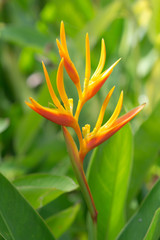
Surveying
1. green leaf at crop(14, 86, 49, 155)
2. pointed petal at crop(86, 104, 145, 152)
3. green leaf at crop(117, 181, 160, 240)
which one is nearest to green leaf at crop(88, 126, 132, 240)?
green leaf at crop(117, 181, 160, 240)

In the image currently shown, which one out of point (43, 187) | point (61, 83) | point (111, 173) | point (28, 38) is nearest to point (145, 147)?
point (111, 173)

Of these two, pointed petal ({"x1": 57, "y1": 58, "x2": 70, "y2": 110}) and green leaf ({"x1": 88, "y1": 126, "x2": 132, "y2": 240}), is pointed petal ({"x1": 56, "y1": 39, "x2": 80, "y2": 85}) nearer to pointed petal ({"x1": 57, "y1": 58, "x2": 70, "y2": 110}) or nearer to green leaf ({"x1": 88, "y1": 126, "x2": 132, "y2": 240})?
pointed petal ({"x1": 57, "y1": 58, "x2": 70, "y2": 110})

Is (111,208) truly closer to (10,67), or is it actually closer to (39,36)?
(39,36)

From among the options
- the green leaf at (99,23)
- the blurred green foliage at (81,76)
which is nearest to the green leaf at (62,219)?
the blurred green foliage at (81,76)

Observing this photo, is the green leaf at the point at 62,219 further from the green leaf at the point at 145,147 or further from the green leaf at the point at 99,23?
the green leaf at the point at 99,23

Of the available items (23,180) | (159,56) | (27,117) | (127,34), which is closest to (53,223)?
(23,180)

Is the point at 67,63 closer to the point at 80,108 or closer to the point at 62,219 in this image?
the point at 80,108
